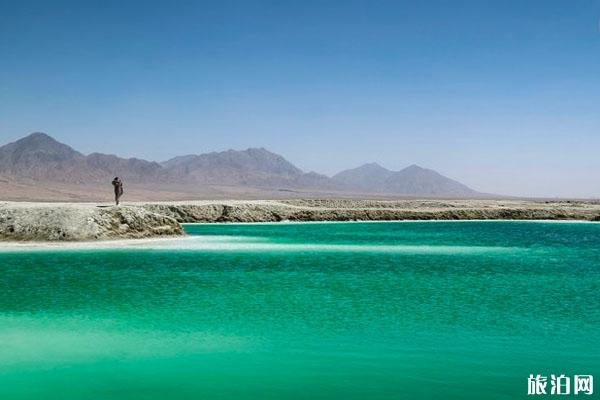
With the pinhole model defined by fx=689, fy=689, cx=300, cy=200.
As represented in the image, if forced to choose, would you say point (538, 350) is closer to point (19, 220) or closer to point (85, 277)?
point (85, 277)

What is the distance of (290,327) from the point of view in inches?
556

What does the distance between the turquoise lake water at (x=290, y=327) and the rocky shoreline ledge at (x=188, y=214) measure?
6623 mm

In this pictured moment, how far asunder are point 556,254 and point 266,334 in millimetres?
22278

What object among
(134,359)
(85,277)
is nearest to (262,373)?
(134,359)

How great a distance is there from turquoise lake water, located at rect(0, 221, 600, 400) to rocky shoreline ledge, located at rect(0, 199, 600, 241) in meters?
6.62

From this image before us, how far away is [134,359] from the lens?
1162 cm

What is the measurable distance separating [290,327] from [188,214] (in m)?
47.4

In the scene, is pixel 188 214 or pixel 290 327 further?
pixel 188 214

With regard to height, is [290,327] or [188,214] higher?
[188,214]

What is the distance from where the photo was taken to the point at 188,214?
60531mm

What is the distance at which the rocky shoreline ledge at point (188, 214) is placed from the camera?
33.9m

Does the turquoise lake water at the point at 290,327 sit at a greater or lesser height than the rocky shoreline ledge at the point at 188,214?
lesser

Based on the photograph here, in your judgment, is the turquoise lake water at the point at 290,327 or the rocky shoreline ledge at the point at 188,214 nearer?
the turquoise lake water at the point at 290,327

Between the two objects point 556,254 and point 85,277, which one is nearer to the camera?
point 85,277
